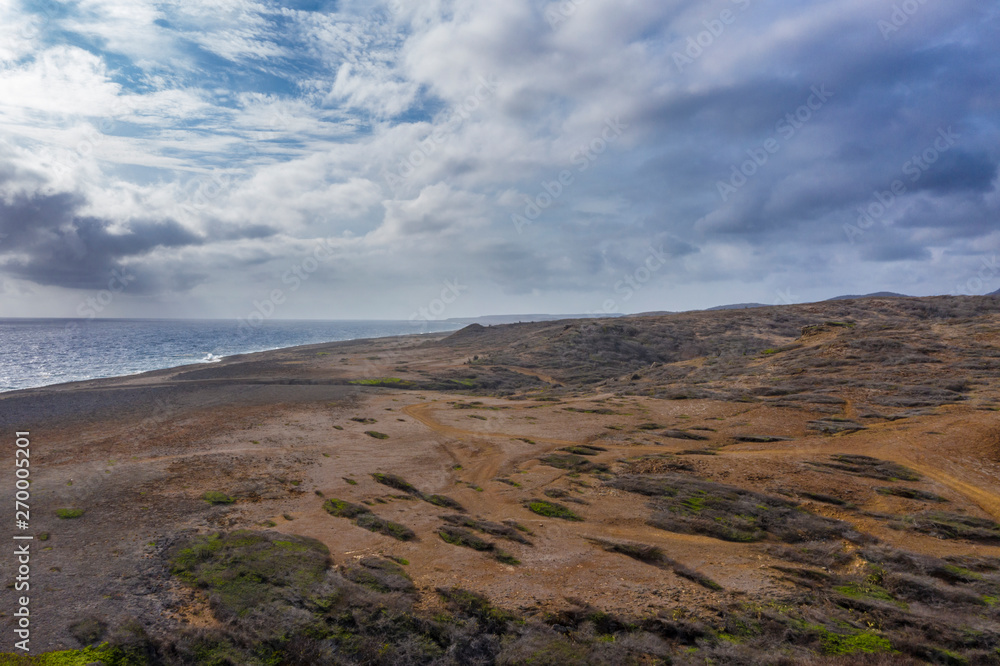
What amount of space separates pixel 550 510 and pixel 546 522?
3.52 feet

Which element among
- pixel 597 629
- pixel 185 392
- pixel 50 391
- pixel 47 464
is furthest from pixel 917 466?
pixel 50 391

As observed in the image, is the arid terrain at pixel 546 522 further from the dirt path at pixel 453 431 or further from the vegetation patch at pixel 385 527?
the dirt path at pixel 453 431

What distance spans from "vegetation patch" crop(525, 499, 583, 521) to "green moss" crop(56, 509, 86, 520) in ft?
59.2

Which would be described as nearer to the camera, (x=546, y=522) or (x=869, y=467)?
(x=546, y=522)

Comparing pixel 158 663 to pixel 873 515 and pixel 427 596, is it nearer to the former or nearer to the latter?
pixel 427 596

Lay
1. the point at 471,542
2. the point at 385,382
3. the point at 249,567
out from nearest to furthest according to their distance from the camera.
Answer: the point at 249,567
the point at 471,542
the point at 385,382

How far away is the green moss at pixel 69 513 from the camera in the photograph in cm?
1751

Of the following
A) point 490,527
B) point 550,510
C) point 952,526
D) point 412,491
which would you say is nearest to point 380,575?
point 490,527

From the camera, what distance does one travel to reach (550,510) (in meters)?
19.6

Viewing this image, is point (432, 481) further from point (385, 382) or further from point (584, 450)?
point (385, 382)

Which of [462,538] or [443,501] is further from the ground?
[462,538]

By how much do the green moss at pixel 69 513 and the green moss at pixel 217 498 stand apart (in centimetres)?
408

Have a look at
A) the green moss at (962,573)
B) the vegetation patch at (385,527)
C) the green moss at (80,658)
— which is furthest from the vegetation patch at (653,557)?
the green moss at (80,658)

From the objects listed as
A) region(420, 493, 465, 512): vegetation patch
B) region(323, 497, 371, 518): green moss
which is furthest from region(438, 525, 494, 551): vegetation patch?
region(323, 497, 371, 518): green moss
